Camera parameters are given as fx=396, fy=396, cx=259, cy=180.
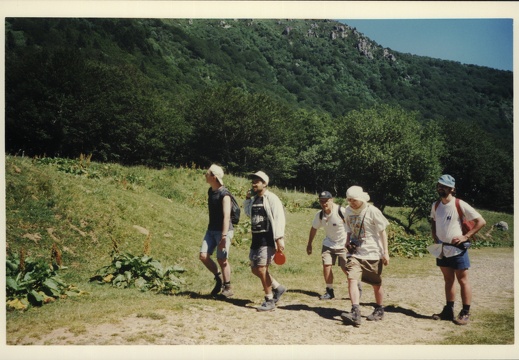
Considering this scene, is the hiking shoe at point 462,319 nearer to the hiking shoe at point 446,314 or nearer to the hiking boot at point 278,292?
the hiking shoe at point 446,314

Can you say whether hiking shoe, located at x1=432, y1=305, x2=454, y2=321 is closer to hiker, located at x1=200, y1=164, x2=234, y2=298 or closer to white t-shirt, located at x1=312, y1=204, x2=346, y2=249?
white t-shirt, located at x1=312, y1=204, x2=346, y2=249

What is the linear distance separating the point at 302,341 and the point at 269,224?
1.79 m

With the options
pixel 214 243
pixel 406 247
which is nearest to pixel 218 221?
pixel 214 243

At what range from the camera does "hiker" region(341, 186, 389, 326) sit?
19.4ft

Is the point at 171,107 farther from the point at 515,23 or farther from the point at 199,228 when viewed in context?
the point at 515,23

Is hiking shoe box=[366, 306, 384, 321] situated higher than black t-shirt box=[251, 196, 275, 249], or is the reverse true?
black t-shirt box=[251, 196, 275, 249]

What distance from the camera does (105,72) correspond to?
31188 mm

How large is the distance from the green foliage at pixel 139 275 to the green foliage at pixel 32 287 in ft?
2.75

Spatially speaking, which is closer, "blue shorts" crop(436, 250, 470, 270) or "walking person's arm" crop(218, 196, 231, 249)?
"blue shorts" crop(436, 250, 470, 270)

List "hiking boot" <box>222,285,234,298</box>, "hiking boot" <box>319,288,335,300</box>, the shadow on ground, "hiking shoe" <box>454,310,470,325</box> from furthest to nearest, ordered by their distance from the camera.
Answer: "hiking boot" <box>319,288,335,300</box>, "hiking boot" <box>222,285,234,298</box>, the shadow on ground, "hiking shoe" <box>454,310,470,325</box>

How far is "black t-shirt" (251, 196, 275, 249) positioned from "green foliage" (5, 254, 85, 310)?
3.25m

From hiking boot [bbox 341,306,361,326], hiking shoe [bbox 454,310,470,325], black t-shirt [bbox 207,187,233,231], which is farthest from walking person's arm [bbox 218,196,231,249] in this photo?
hiking shoe [bbox 454,310,470,325]

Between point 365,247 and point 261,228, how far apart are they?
1616mm

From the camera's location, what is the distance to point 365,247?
6.02 m
